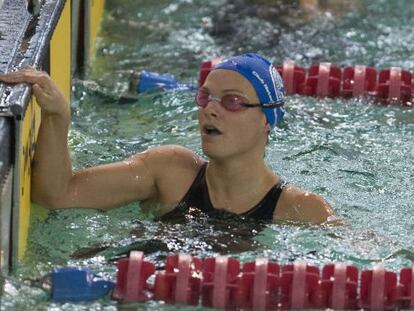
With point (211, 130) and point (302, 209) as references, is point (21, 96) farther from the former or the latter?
point (302, 209)

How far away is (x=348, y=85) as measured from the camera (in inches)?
250

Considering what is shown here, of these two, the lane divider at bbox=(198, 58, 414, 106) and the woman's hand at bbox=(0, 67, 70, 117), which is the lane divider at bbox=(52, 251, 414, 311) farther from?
the lane divider at bbox=(198, 58, 414, 106)

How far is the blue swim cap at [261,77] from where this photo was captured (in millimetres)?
4090

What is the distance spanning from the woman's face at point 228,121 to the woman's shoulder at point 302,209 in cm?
23

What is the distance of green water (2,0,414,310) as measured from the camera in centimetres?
400

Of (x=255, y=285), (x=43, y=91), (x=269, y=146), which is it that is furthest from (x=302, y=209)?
(x=269, y=146)

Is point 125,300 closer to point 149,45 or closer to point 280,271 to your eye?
point 280,271

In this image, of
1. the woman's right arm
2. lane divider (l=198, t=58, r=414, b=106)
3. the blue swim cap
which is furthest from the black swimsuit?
lane divider (l=198, t=58, r=414, b=106)

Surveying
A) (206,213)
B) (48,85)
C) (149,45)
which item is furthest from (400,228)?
(149,45)

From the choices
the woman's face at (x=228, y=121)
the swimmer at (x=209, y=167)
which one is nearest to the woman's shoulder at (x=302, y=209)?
the swimmer at (x=209, y=167)

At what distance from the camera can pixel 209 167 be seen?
4238mm

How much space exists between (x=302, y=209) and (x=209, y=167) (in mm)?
372

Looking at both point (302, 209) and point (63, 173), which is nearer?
point (63, 173)

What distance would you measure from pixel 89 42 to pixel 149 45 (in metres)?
0.79
